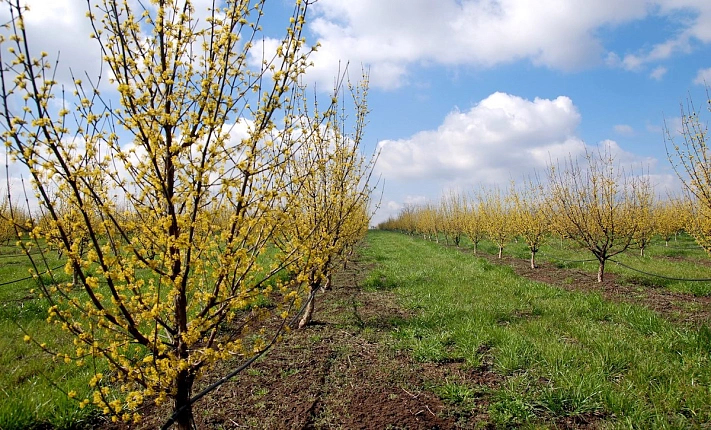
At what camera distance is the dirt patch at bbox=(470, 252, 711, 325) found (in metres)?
6.72

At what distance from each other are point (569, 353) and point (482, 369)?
1021 millimetres

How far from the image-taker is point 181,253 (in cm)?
248

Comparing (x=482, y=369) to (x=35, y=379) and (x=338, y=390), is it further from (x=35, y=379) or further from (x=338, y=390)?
(x=35, y=379)

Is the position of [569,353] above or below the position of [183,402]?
below

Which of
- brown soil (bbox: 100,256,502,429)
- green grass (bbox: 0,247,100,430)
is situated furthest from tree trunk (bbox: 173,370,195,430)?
brown soil (bbox: 100,256,502,429)

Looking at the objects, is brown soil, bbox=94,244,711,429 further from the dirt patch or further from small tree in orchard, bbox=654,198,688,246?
small tree in orchard, bbox=654,198,688,246

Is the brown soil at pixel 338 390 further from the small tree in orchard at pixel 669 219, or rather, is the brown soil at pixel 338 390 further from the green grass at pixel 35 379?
the small tree in orchard at pixel 669 219

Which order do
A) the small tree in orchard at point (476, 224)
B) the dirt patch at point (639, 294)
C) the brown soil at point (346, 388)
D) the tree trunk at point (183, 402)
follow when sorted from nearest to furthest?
the tree trunk at point (183, 402) < the brown soil at point (346, 388) < the dirt patch at point (639, 294) < the small tree in orchard at point (476, 224)

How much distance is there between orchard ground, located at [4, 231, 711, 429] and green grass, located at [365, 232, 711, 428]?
0.02 metres

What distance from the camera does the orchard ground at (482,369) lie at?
356 centimetres

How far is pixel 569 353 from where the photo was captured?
4.60 meters

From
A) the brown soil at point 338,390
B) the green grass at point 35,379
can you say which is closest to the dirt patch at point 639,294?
the brown soil at point 338,390

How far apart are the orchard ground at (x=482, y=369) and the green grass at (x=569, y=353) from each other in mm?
16

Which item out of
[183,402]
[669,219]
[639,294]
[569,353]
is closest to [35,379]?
[183,402]
